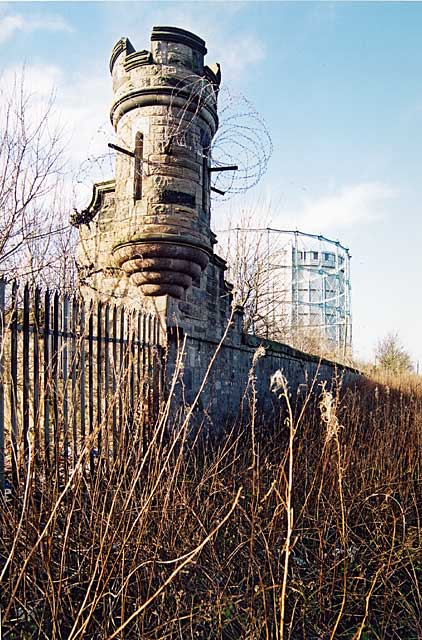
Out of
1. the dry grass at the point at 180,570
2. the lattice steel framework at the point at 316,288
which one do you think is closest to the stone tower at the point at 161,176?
the dry grass at the point at 180,570

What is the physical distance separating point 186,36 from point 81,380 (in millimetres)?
5312

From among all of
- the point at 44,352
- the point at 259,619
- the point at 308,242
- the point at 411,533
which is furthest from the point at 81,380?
the point at 308,242

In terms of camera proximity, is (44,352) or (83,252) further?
(83,252)

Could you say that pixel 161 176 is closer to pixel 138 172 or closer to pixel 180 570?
pixel 138 172

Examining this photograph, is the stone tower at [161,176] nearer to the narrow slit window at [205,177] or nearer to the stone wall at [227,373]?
the narrow slit window at [205,177]

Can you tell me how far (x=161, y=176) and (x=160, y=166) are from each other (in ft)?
0.44

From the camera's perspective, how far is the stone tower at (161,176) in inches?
273

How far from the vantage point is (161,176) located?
704 cm

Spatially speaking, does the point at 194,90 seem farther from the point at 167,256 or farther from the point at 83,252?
the point at 83,252

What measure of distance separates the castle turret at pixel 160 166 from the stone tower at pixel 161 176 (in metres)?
0.01

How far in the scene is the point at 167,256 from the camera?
6871 millimetres

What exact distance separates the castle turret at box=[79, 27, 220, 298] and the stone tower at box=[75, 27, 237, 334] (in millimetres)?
14

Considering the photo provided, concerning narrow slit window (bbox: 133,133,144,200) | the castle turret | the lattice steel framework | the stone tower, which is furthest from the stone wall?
the lattice steel framework

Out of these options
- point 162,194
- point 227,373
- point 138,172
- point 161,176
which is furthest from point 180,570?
point 227,373
